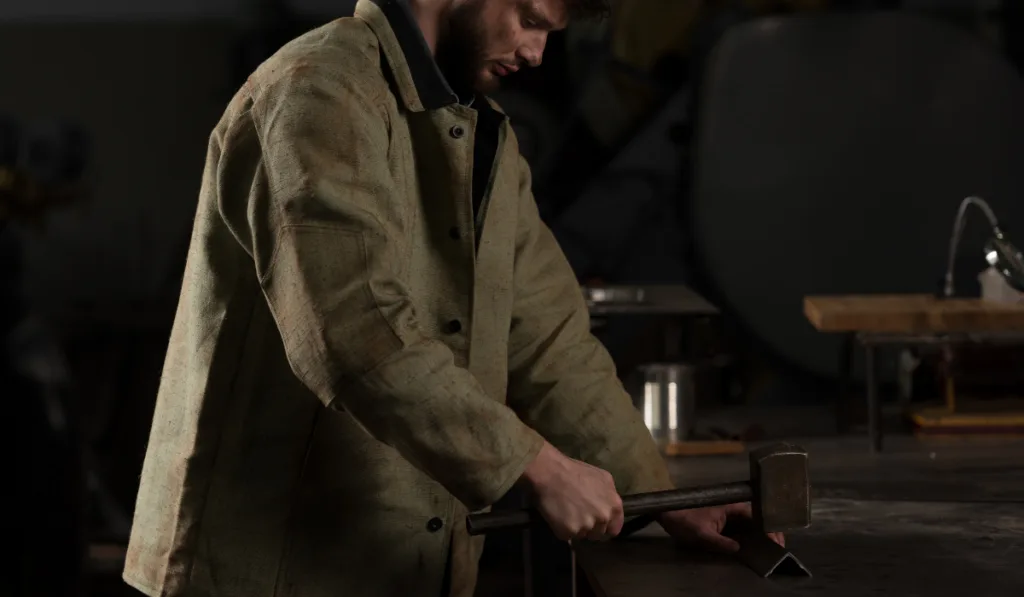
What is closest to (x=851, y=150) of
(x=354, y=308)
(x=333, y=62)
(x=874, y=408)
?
(x=874, y=408)

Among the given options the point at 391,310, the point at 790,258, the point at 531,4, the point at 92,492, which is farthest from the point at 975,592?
the point at 92,492

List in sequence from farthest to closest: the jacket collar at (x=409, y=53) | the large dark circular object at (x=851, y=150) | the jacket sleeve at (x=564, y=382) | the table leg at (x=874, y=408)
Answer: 1. the large dark circular object at (x=851, y=150)
2. the table leg at (x=874, y=408)
3. the jacket sleeve at (x=564, y=382)
4. the jacket collar at (x=409, y=53)

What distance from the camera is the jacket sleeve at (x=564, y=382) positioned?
214cm

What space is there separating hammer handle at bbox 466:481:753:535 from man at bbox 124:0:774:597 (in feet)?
0.26

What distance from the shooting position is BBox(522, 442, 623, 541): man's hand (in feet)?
5.41

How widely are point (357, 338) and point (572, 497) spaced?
311 mm

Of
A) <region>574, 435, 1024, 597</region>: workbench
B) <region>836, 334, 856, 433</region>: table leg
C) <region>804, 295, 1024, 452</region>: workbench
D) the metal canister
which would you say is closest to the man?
<region>574, 435, 1024, 597</region>: workbench

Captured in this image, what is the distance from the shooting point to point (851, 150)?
4.19 metres

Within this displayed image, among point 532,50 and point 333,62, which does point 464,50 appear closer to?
point 532,50

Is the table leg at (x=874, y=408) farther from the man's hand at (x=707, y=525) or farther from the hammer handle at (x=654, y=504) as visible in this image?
the hammer handle at (x=654, y=504)

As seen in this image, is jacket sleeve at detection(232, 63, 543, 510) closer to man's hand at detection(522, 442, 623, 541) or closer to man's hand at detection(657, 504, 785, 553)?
man's hand at detection(522, 442, 623, 541)

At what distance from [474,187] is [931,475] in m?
1.25

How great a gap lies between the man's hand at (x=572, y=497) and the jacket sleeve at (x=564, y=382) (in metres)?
0.44

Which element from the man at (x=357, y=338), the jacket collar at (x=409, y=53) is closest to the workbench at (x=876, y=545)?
the man at (x=357, y=338)
